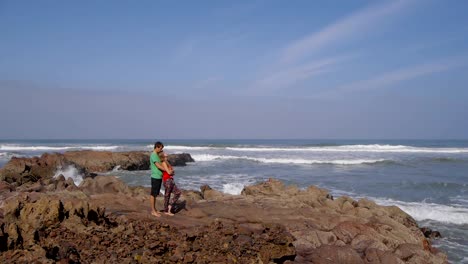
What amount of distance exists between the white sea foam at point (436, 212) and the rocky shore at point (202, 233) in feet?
7.14

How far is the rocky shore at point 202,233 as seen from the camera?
19.1 ft

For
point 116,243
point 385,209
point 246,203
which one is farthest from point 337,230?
point 116,243

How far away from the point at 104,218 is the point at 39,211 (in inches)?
43.2

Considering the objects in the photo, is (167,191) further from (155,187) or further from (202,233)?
(202,233)

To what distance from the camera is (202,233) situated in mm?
6629

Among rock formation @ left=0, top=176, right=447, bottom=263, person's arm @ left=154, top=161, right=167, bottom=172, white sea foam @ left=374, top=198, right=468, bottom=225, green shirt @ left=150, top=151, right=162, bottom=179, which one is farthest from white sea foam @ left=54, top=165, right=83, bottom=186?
white sea foam @ left=374, top=198, right=468, bottom=225

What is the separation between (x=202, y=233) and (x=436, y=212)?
9130 millimetres

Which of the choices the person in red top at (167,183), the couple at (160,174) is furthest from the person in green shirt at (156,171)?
the person in red top at (167,183)

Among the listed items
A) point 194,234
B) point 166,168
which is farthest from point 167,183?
point 194,234

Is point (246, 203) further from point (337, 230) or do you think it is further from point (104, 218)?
point (104, 218)

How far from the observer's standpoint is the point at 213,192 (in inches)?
466

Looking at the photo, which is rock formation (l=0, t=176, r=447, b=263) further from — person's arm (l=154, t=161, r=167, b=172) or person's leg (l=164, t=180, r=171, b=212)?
person's arm (l=154, t=161, r=167, b=172)

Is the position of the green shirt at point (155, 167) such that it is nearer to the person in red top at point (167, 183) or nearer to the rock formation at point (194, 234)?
the person in red top at point (167, 183)

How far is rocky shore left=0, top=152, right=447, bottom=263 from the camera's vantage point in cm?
583
